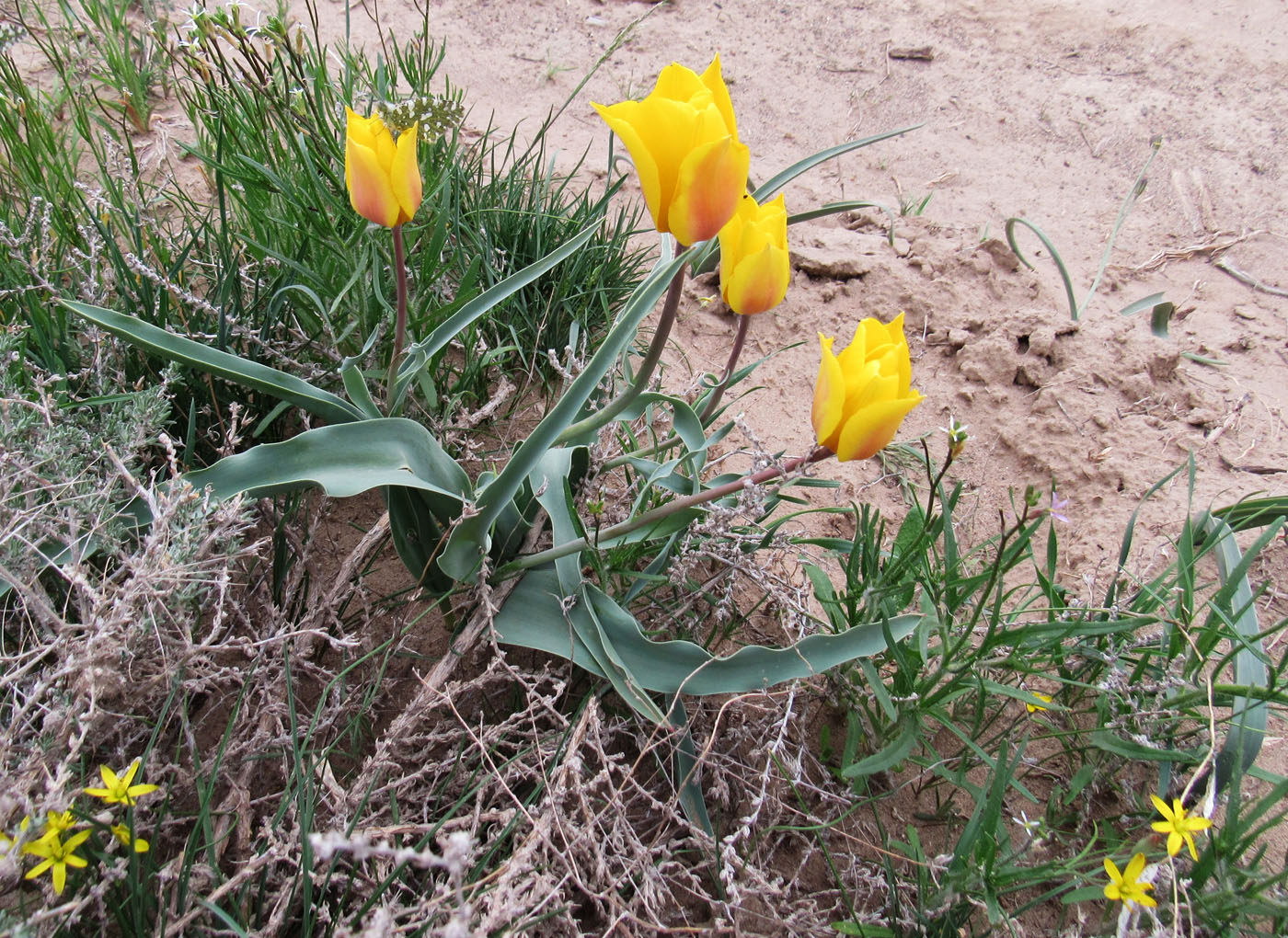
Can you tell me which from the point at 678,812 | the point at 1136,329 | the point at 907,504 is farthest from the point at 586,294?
the point at 1136,329

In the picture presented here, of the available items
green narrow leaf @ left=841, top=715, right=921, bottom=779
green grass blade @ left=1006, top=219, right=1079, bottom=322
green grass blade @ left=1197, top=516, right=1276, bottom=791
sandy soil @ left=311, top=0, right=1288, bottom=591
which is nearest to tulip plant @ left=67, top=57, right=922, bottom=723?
green narrow leaf @ left=841, top=715, right=921, bottom=779

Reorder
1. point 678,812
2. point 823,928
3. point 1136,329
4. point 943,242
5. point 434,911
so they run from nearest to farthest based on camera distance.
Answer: point 434,911
point 823,928
point 678,812
point 1136,329
point 943,242

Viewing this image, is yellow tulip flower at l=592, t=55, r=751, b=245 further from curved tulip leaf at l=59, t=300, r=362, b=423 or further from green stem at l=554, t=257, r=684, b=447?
curved tulip leaf at l=59, t=300, r=362, b=423

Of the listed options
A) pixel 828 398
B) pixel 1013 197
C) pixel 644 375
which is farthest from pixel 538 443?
pixel 1013 197

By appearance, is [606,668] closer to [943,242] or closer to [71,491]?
[71,491]

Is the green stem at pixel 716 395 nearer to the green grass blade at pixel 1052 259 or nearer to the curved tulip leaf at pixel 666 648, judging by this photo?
the curved tulip leaf at pixel 666 648
